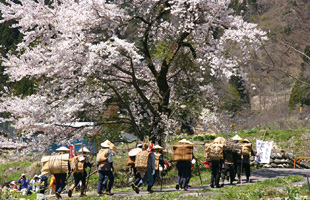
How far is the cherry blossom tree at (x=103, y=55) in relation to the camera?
15.8m

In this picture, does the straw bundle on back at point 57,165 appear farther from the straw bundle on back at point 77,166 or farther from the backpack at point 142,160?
the backpack at point 142,160

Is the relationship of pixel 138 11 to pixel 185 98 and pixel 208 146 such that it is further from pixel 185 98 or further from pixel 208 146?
pixel 208 146

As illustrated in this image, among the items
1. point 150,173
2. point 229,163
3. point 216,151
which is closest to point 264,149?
point 229,163

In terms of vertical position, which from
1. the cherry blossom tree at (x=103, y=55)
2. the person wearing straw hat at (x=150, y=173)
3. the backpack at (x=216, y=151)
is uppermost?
the cherry blossom tree at (x=103, y=55)

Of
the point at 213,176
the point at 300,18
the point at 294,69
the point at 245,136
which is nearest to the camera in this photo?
the point at 213,176

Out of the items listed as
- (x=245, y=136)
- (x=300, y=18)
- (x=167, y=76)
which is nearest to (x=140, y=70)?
(x=167, y=76)

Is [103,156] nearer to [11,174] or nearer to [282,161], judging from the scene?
[282,161]

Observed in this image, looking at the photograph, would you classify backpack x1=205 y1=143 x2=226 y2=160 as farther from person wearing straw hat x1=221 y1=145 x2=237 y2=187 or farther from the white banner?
the white banner

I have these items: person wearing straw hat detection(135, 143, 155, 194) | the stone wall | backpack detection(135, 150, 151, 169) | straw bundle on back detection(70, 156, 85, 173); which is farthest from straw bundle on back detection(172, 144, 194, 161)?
the stone wall

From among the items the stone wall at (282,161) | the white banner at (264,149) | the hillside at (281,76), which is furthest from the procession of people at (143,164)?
the hillside at (281,76)

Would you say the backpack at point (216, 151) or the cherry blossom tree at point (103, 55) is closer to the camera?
the backpack at point (216, 151)

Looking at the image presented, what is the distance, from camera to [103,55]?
613 inches

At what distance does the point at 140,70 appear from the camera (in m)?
18.7

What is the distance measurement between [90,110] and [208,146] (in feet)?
20.8
